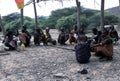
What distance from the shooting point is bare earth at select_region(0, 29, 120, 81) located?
815cm

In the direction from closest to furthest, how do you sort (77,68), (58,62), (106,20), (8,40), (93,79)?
(93,79)
(77,68)
(58,62)
(8,40)
(106,20)

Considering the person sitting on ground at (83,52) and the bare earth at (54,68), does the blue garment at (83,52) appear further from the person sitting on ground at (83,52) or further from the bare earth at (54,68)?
the bare earth at (54,68)

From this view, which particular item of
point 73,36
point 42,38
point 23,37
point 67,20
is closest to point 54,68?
point 73,36

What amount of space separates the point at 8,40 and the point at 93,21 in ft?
50.3

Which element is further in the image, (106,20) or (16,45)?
(106,20)

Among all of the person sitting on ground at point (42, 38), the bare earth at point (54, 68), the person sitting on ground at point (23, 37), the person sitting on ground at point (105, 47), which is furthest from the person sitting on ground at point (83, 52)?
the person sitting on ground at point (42, 38)

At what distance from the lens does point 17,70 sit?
945 cm

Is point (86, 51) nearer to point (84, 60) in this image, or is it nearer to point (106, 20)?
point (84, 60)

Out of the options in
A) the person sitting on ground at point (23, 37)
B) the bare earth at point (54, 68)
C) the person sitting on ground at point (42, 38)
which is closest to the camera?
the bare earth at point (54, 68)

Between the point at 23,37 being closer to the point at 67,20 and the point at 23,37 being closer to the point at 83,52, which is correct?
the point at 83,52

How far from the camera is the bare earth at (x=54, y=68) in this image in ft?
26.7

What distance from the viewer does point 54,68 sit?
30.9 ft

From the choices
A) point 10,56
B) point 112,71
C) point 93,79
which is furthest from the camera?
point 10,56

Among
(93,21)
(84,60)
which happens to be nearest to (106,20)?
(93,21)
